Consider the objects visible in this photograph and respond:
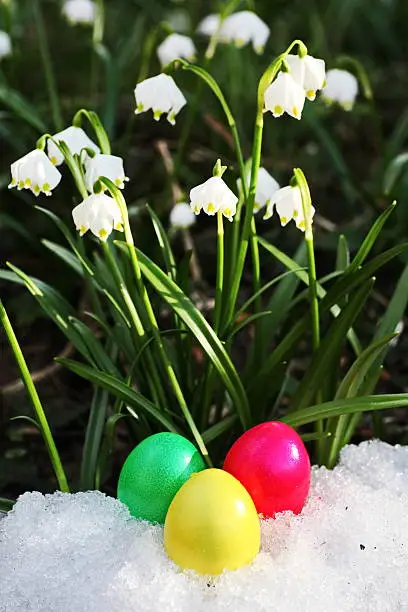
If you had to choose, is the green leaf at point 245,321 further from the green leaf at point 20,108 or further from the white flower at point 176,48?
the green leaf at point 20,108

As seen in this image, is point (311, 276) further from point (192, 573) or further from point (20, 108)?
point (20, 108)

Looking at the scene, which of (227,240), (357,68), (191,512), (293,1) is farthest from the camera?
(293,1)

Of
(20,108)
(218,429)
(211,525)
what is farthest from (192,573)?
(20,108)

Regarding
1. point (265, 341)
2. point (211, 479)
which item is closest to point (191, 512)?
point (211, 479)

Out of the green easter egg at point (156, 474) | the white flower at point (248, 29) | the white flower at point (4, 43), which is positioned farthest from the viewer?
the white flower at point (4, 43)

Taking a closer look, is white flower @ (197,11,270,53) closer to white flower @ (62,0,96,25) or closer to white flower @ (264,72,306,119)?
white flower @ (62,0,96,25)

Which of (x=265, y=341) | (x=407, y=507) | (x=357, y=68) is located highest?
(x=357, y=68)

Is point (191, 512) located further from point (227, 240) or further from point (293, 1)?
point (293, 1)

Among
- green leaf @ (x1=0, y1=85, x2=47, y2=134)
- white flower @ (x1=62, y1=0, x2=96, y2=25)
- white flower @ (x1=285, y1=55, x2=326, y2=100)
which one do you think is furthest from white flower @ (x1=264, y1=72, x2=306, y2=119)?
white flower @ (x1=62, y1=0, x2=96, y2=25)

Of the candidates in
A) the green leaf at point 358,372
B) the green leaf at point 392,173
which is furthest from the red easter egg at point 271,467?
the green leaf at point 392,173
